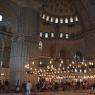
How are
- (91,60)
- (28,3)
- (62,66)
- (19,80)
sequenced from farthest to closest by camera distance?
(62,66) → (91,60) → (28,3) → (19,80)

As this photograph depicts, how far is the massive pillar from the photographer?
3606 centimetres

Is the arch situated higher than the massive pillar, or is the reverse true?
the arch

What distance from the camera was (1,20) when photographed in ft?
147

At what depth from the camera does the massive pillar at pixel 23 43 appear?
36062 millimetres

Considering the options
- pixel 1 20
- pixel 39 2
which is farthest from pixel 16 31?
pixel 1 20

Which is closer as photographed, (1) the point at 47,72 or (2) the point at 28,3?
(2) the point at 28,3

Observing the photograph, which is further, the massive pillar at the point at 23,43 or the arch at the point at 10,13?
the arch at the point at 10,13

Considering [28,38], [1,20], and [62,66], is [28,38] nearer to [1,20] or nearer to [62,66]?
[1,20]

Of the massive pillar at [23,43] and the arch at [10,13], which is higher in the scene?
the arch at [10,13]

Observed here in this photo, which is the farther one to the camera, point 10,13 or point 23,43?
point 10,13

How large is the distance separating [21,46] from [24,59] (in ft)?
5.76

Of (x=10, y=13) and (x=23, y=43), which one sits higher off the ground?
(x=10, y=13)

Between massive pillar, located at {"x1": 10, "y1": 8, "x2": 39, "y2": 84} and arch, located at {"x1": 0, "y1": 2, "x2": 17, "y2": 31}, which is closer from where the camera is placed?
massive pillar, located at {"x1": 10, "y1": 8, "x2": 39, "y2": 84}

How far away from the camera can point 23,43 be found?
36.3m
